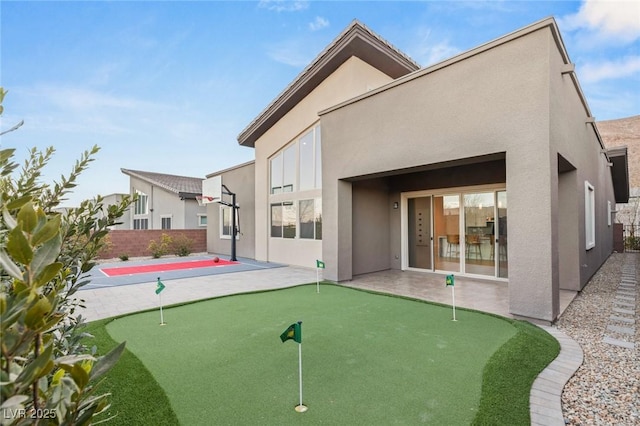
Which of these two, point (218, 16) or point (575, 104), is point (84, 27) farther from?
point (575, 104)

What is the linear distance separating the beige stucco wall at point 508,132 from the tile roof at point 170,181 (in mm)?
16551

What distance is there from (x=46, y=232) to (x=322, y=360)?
3.48 m

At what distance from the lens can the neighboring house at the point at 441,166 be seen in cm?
525

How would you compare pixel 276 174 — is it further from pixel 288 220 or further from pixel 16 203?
pixel 16 203

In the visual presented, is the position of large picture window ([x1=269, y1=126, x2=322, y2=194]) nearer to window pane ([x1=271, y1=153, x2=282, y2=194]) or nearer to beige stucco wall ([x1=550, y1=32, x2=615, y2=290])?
window pane ([x1=271, y1=153, x2=282, y2=194])

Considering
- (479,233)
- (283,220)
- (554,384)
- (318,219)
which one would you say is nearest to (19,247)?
(554,384)

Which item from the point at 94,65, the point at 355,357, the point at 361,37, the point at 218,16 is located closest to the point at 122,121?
the point at 94,65

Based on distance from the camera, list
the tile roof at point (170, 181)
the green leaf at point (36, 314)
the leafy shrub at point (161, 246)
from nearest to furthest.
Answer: the green leaf at point (36, 314)
the leafy shrub at point (161, 246)
the tile roof at point (170, 181)

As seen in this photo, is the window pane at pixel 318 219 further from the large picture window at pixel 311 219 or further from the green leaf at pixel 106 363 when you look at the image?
the green leaf at pixel 106 363

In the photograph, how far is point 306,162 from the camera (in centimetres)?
1166

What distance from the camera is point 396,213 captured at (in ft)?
34.6

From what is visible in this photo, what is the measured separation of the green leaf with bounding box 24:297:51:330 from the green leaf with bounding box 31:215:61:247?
208 mm

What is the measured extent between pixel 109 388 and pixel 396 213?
900cm

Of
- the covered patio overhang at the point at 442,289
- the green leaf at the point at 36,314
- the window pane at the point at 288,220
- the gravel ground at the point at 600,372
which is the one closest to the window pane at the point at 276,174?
the window pane at the point at 288,220
